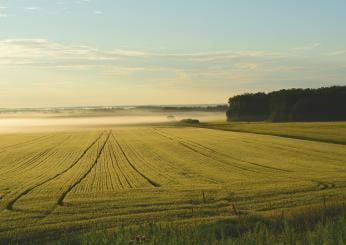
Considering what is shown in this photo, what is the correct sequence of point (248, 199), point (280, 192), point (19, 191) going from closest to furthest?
point (248, 199) < point (280, 192) < point (19, 191)

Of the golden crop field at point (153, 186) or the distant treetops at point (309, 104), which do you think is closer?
the golden crop field at point (153, 186)

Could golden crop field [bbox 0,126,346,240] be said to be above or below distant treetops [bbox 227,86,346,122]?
below

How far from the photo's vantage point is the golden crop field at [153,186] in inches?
765

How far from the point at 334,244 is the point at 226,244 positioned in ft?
7.72

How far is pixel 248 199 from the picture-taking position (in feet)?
74.9

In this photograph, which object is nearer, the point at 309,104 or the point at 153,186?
the point at 153,186

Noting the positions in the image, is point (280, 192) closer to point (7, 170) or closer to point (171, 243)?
point (171, 243)

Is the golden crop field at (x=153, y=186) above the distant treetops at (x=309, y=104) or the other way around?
the other way around

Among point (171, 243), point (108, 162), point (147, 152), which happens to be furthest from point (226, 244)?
point (147, 152)

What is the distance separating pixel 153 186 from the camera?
92.6 ft

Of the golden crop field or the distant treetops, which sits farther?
the distant treetops

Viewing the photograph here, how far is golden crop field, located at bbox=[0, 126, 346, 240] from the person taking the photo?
19422 millimetres

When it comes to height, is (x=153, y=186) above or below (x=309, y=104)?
below

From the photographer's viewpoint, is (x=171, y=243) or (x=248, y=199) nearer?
(x=171, y=243)
